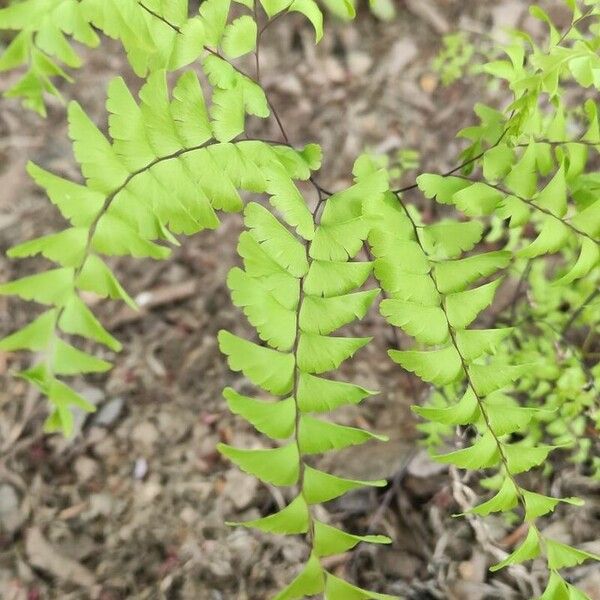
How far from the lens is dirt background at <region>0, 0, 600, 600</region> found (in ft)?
4.23

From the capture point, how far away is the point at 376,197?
2.90ft

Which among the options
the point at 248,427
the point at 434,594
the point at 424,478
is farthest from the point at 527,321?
the point at 248,427

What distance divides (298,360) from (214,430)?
78 centimetres

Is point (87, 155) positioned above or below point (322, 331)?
above

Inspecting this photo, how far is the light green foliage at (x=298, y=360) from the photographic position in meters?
0.78

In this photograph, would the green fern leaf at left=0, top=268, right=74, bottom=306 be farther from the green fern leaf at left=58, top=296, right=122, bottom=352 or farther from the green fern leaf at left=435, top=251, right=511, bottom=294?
the green fern leaf at left=435, top=251, right=511, bottom=294

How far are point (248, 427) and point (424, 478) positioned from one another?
0.41 metres

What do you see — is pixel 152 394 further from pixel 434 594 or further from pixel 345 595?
pixel 345 595

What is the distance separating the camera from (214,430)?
60.1 inches

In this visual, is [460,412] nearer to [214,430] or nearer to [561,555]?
[561,555]

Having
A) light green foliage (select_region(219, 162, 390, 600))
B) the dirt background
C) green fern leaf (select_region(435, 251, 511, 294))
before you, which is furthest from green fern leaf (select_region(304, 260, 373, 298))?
the dirt background

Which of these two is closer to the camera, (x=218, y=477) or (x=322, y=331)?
(x=322, y=331)

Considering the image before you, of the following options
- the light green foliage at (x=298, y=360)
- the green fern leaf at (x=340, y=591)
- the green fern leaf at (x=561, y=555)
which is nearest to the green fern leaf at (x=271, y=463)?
the light green foliage at (x=298, y=360)

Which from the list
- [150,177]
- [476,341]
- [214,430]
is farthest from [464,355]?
[214,430]
